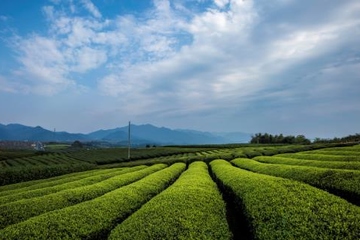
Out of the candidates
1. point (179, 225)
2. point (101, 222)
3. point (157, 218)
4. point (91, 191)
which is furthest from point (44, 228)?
point (91, 191)

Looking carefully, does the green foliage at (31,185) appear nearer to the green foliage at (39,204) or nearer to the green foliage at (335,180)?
the green foliage at (39,204)

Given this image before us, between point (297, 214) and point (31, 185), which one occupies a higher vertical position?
point (297, 214)

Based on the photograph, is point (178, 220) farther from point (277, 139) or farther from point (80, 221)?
point (277, 139)

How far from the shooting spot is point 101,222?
39.3 ft

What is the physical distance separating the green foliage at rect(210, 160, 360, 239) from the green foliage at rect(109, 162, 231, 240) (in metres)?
1.37

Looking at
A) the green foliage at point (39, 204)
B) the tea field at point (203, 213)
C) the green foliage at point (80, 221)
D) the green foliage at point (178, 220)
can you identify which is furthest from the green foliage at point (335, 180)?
the green foliage at point (39, 204)

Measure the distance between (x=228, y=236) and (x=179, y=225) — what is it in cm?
178

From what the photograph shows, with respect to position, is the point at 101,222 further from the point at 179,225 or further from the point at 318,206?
the point at 318,206

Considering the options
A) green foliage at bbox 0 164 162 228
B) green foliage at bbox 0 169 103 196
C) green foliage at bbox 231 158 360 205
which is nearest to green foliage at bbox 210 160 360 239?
green foliage at bbox 231 158 360 205

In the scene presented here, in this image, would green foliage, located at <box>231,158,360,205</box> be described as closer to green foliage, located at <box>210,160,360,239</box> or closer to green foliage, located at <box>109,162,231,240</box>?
green foliage, located at <box>210,160,360,239</box>

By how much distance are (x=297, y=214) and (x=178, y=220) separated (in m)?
4.35

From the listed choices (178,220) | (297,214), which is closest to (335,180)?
(297,214)

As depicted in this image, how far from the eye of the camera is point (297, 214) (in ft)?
Answer: 34.6

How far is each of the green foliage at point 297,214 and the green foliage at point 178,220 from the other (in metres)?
1.37
